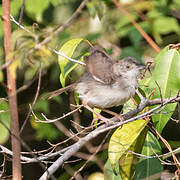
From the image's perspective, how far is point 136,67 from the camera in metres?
3.07

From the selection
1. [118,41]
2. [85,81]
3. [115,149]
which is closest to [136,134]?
[115,149]

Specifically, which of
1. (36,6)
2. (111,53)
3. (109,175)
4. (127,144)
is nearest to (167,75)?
(127,144)

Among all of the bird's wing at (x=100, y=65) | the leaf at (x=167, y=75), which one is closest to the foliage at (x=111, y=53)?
the leaf at (x=167, y=75)

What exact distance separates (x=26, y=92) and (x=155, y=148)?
6.65ft

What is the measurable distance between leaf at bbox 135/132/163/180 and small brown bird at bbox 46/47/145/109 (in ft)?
1.14

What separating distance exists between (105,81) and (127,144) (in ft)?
1.77

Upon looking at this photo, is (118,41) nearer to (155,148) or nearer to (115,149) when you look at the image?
(155,148)

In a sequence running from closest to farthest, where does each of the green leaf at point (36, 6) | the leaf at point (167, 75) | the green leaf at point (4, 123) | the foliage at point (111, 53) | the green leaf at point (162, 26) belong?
the foliage at point (111, 53), the leaf at point (167, 75), the green leaf at point (4, 123), the green leaf at point (36, 6), the green leaf at point (162, 26)

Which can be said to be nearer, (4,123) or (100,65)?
(4,123)

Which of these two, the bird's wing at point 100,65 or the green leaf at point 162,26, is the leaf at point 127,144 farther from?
the green leaf at point 162,26

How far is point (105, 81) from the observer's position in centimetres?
291

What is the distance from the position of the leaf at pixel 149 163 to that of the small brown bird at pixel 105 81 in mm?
347

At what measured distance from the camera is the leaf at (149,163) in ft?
9.25

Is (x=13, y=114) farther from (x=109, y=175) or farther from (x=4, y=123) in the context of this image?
(x=109, y=175)
